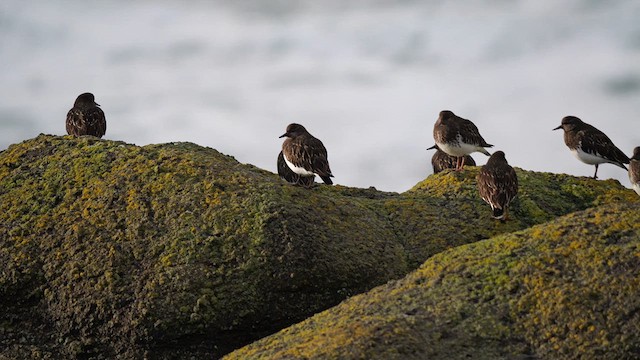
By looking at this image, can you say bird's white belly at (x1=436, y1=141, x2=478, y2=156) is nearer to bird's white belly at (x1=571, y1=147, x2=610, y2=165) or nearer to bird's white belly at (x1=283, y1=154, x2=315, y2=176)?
bird's white belly at (x1=571, y1=147, x2=610, y2=165)

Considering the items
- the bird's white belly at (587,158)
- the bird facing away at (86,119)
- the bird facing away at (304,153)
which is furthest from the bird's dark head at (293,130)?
the bird's white belly at (587,158)

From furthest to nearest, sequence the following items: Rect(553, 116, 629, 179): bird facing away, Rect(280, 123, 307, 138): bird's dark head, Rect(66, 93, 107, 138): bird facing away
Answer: Rect(66, 93, 107, 138): bird facing away, Rect(553, 116, 629, 179): bird facing away, Rect(280, 123, 307, 138): bird's dark head

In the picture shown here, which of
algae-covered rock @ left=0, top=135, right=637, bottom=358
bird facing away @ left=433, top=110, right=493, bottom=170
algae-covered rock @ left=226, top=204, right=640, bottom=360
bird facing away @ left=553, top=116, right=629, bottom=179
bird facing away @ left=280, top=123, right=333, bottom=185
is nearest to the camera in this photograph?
algae-covered rock @ left=226, top=204, right=640, bottom=360

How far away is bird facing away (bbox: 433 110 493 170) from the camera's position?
21.1 meters

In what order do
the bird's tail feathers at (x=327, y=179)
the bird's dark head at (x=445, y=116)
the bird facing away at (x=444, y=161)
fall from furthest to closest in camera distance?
the bird facing away at (x=444, y=161), the bird's dark head at (x=445, y=116), the bird's tail feathers at (x=327, y=179)

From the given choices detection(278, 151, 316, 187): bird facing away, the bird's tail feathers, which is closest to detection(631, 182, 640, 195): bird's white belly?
the bird's tail feathers

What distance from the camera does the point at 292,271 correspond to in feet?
37.9

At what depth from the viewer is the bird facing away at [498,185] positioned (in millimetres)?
14055

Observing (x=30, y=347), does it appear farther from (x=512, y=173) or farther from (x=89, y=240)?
(x=512, y=173)

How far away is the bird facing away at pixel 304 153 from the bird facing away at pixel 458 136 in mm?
3630

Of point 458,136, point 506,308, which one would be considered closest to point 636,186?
point 458,136

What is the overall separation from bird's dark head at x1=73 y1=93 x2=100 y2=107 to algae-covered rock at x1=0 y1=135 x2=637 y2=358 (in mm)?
7762

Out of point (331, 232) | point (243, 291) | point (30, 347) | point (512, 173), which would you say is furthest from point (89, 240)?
point (512, 173)

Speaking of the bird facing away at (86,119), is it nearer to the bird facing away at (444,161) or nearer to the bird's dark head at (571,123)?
the bird facing away at (444,161)
